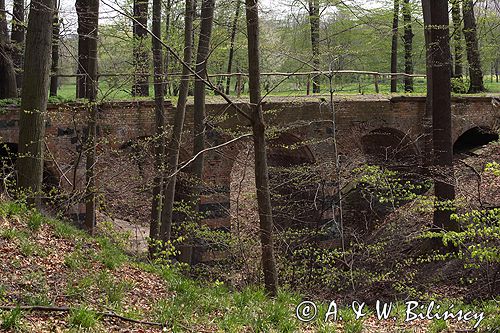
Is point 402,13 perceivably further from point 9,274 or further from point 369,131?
point 9,274

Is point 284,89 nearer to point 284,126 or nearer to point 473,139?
point 284,126

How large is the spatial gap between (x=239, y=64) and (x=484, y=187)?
1346cm

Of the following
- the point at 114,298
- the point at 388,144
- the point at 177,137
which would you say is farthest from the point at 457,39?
the point at 114,298

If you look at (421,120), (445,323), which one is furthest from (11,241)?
(421,120)

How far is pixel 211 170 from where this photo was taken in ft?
52.1

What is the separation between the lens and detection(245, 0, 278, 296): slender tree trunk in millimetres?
8008

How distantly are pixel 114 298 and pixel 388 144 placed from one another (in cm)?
1422

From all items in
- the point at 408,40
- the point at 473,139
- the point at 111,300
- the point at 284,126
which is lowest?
the point at 111,300

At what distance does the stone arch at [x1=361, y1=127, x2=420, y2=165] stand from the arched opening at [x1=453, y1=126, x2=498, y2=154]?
1.92m

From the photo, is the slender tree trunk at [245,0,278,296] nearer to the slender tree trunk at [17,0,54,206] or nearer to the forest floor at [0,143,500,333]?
the forest floor at [0,143,500,333]

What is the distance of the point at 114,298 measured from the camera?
20.2 ft

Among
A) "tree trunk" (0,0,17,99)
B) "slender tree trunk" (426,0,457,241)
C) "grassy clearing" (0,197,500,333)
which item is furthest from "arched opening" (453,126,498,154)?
"tree trunk" (0,0,17,99)

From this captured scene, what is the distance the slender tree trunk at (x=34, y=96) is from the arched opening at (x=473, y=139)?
543 inches

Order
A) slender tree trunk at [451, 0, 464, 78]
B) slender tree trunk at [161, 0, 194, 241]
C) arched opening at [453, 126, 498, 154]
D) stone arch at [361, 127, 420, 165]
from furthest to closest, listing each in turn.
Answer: arched opening at [453, 126, 498, 154]
slender tree trunk at [451, 0, 464, 78]
stone arch at [361, 127, 420, 165]
slender tree trunk at [161, 0, 194, 241]
